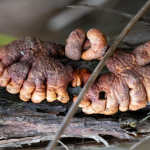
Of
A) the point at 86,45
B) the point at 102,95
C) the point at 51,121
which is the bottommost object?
the point at 51,121

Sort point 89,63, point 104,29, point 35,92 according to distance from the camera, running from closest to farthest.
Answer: point 35,92 < point 89,63 < point 104,29

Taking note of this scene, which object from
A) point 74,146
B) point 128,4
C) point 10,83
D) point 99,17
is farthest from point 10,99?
point 128,4

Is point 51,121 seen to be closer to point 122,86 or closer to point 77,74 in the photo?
point 77,74

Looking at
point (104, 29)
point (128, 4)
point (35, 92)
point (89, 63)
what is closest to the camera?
point (35, 92)

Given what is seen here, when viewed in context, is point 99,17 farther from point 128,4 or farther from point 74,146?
point 74,146

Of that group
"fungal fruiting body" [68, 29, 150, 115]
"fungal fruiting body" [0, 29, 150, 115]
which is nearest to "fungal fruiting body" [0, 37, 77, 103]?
"fungal fruiting body" [0, 29, 150, 115]

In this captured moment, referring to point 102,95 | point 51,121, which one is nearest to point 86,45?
point 102,95

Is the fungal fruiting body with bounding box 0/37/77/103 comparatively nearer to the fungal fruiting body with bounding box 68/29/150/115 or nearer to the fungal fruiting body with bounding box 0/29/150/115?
the fungal fruiting body with bounding box 0/29/150/115
